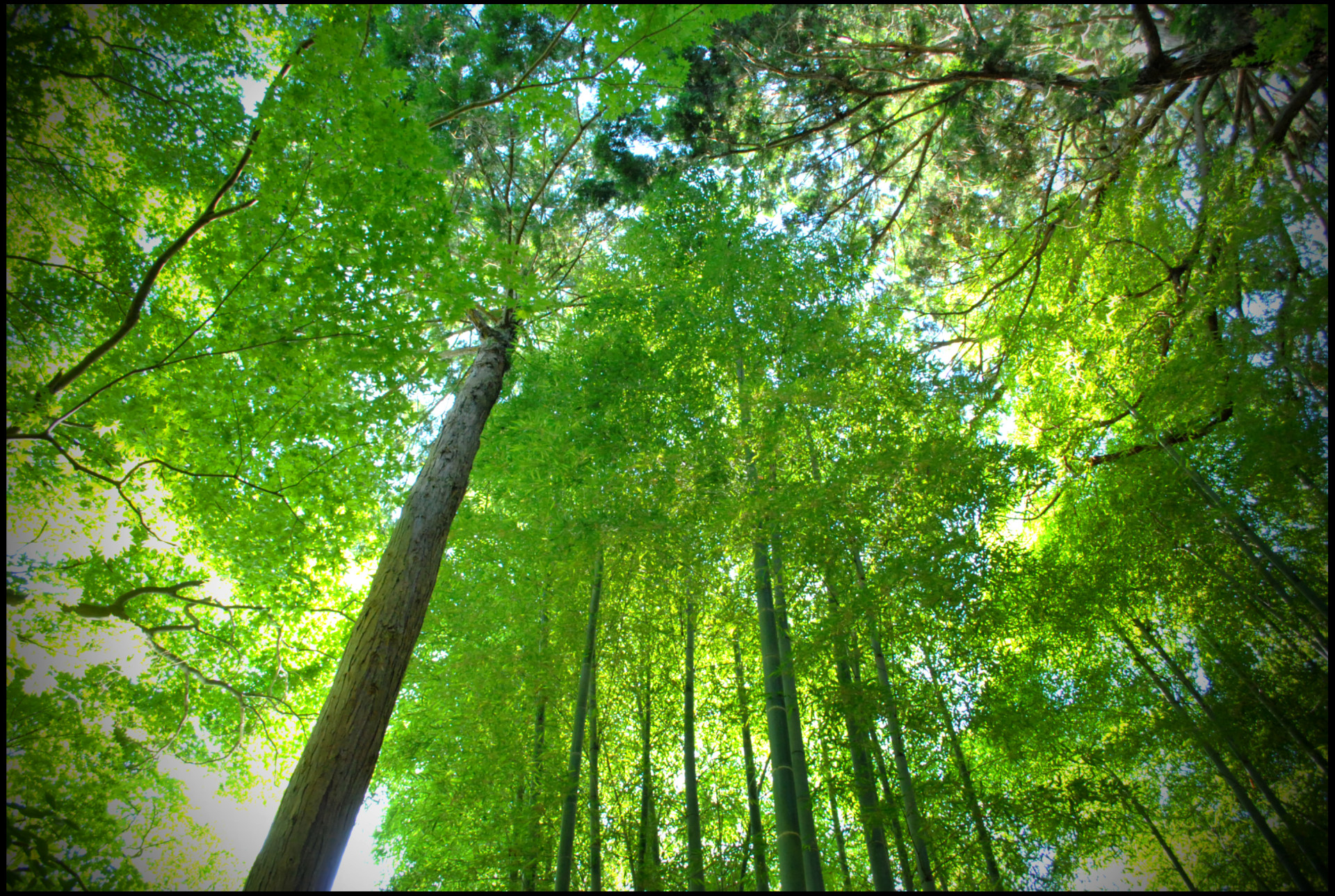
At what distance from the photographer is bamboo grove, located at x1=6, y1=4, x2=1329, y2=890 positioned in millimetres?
2330

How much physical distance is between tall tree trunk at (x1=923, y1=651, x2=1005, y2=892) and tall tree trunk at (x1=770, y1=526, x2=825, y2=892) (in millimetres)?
987

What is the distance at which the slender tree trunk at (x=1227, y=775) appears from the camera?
3594 millimetres

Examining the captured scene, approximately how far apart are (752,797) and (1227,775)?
13.8 feet

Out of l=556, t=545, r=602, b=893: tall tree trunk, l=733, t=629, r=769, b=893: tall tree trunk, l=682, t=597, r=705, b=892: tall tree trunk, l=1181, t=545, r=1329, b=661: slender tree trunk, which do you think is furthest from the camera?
l=1181, t=545, r=1329, b=661: slender tree trunk

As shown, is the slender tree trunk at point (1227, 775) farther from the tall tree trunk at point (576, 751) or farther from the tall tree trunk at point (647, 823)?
the tall tree trunk at point (576, 751)

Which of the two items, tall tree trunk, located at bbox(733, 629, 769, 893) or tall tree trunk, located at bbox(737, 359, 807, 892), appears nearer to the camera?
tall tree trunk, located at bbox(737, 359, 807, 892)

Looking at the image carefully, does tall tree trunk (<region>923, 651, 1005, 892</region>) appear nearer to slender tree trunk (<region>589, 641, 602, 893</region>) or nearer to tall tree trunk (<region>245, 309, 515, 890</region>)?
slender tree trunk (<region>589, 641, 602, 893</region>)

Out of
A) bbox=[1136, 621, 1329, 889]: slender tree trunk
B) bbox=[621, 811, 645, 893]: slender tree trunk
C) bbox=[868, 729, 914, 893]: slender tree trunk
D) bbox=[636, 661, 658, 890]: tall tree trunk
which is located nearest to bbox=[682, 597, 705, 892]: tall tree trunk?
bbox=[636, 661, 658, 890]: tall tree trunk

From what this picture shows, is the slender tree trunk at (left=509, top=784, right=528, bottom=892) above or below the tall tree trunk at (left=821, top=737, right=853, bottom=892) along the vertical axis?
below

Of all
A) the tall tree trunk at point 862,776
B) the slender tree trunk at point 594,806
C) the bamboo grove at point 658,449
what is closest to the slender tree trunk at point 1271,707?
the bamboo grove at point 658,449

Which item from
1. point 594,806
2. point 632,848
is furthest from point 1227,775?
point 594,806

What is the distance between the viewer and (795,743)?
2.90 meters

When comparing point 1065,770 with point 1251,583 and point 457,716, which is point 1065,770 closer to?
point 1251,583

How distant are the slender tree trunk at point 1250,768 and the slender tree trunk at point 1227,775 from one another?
11 centimetres
